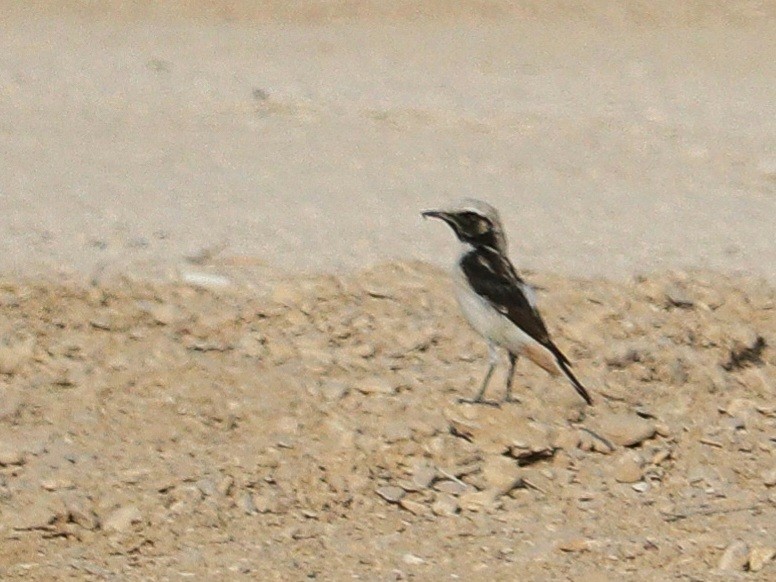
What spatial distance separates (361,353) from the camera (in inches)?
380

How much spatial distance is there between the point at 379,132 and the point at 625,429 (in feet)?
24.0

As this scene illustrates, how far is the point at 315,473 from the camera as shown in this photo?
8.65m

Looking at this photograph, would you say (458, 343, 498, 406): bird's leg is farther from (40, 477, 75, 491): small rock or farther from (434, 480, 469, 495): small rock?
(40, 477, 75, 491): small rock

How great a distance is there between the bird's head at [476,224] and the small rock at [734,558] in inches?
77.9

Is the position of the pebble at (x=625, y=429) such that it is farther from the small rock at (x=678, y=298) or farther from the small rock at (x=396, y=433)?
the small rock at (x=678, y=298)

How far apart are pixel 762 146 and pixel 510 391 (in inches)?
300

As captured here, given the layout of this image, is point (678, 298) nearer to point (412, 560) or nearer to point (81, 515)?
point (412, 560)

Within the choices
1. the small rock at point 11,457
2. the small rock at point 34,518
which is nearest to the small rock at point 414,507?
the small rock at point 34,518

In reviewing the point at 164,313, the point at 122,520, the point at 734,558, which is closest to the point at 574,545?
the point at 734,558

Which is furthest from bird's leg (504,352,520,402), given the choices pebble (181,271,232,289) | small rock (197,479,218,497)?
pebble (181,271,232,289)

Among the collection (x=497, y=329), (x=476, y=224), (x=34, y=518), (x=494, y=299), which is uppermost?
Answer: (x=476, y=224)

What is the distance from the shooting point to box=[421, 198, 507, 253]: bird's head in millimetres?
9266

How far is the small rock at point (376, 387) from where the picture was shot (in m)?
9.27

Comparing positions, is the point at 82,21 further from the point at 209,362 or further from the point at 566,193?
the point at 209,362
